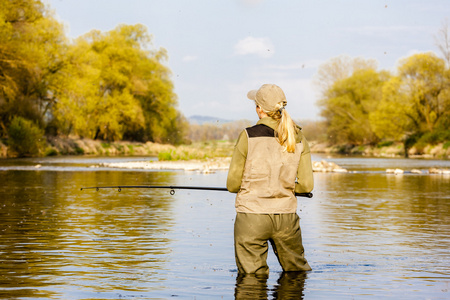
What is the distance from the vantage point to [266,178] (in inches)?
224

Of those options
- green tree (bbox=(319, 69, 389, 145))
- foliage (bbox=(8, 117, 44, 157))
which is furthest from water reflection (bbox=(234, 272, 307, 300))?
green tree (bbox=(319, 69, 389, 145))

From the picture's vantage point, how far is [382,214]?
13.2 m

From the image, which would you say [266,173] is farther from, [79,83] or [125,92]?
[125,92]

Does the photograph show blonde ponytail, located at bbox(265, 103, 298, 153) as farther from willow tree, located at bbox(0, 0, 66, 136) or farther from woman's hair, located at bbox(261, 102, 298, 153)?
willow tree, located at bbox(0, 0, 66, 136)

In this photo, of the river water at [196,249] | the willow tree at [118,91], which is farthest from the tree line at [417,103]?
the river water at [196,249]

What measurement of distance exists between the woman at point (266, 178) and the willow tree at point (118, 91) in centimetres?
4574

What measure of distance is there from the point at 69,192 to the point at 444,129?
Result: 43114 mm

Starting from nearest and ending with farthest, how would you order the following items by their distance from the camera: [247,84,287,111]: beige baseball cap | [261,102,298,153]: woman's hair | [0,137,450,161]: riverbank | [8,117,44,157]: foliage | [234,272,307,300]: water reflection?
[261,102,298,153]: woman's hair, [247,84,287,111]: beige baseball cap, [234,272,307,300]: water reflection, [0,137,450,161]: riverbank, [8,117,44,157]: foliage

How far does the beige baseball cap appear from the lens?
227 inches

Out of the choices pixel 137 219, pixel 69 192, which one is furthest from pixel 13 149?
pixel 137 219

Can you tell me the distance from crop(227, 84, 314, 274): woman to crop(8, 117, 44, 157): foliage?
130 feet

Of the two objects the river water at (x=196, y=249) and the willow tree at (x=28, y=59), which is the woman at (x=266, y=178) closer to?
the river water at (x=196, y=249)

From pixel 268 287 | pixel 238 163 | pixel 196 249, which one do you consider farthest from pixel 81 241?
pixel 238 163

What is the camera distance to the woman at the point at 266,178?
5652 millimetres
